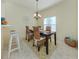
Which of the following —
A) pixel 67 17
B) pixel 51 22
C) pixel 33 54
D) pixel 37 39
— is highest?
pixel 67 17

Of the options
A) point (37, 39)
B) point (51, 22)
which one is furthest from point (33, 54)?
point (51, 22)

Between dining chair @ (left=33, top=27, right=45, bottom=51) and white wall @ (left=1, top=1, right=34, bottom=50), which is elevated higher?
white wall @ (left=1, top=1, right=34, bottom=50)

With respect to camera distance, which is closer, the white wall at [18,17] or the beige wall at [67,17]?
the white wall at [18,17]

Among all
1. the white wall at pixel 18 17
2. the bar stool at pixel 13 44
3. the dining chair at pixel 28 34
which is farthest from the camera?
the bar stool at pixel 13 44

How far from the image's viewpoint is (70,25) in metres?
2.78

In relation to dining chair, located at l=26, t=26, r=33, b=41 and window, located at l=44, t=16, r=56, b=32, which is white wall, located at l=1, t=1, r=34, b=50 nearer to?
dining chair, located at l=26, t=26, r=33, b=41

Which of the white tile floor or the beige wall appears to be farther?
the beige wall

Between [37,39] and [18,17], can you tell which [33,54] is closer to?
[37,39]

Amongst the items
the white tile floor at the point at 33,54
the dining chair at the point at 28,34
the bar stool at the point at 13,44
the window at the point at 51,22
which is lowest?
the white tile floor at the point at 33,54

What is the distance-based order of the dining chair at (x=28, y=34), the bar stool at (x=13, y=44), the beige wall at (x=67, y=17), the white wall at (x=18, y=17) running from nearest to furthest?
the white wall at (x=18, y=17)
the dining chair at (x=28, y=34)
the bar stool at (x=13, y=44)
the beige wall at (x=67, y=17)

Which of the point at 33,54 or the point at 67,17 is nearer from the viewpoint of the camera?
the point at 33,54

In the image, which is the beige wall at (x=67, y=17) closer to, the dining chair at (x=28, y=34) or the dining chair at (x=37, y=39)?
the dining chair at (x=37, y=39)

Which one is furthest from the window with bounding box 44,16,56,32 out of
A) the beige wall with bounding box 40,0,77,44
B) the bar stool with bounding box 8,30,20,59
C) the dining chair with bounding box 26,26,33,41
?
the bar stool with bounding box 8,30,20,59

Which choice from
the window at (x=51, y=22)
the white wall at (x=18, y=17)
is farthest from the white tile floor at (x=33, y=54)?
the window at (x=51, y=22)
